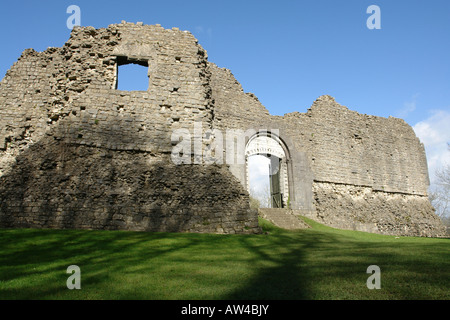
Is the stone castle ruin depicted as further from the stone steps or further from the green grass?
the stone steps

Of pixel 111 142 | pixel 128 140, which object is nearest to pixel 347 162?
pixel 128 140

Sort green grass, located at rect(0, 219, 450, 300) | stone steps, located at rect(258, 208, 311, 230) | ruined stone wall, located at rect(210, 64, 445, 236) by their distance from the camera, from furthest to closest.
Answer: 1. ruined stone wall, located at rect(210, 64, 445, 236)
2. stone steps, located at rect(258, 208, 311, 230)
3. green grass, located at rect(0, 219, 450, 300)

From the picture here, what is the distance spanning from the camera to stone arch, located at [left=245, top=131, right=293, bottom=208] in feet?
58.3

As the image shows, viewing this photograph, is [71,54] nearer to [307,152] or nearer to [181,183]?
[181,183]

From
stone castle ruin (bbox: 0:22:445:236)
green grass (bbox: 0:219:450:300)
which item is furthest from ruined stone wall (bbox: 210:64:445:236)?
green grass (bbox: 0:219:450:300)

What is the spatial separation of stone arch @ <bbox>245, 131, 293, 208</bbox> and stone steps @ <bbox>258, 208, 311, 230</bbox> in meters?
1.59

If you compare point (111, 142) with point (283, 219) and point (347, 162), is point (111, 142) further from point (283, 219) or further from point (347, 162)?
point (347, 162)

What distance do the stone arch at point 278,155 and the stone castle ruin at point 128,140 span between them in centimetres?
6

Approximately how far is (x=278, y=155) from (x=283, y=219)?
4.19 meters

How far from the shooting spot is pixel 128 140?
1092cm

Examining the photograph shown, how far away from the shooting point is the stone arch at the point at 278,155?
17.8 meters

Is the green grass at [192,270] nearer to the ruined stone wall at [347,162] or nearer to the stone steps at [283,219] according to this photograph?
the stone steps at [283,219]
